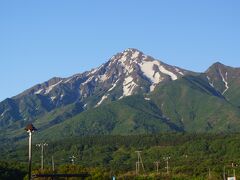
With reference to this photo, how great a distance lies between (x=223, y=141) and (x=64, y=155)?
50.0m

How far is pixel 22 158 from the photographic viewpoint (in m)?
187

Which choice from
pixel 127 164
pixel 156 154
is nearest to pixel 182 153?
pixel 156 154

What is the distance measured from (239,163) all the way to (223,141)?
193ft

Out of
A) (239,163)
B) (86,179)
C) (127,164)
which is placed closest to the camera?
(86,179)

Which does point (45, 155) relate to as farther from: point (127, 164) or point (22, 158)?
point (127, 164)

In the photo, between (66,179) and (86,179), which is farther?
(86,179)

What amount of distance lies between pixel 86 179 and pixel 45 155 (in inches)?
5076

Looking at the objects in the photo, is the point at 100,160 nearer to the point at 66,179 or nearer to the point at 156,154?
the point at 156,154

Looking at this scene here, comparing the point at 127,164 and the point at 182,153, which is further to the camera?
the point at 182,153

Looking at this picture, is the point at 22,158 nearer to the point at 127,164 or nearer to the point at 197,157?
the point at 127,164

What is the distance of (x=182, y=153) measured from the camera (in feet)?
622

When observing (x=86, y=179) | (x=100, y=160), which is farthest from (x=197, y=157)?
(x=86, y=179)

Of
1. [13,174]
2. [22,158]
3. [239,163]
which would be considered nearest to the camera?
[13,174]

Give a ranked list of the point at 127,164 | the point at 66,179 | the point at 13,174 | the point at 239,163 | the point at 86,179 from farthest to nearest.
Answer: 1. the point at 127,164
2. the point at 239,163
3. the point at 13,174
4. the point at 86,179
5. the point at 66,179
